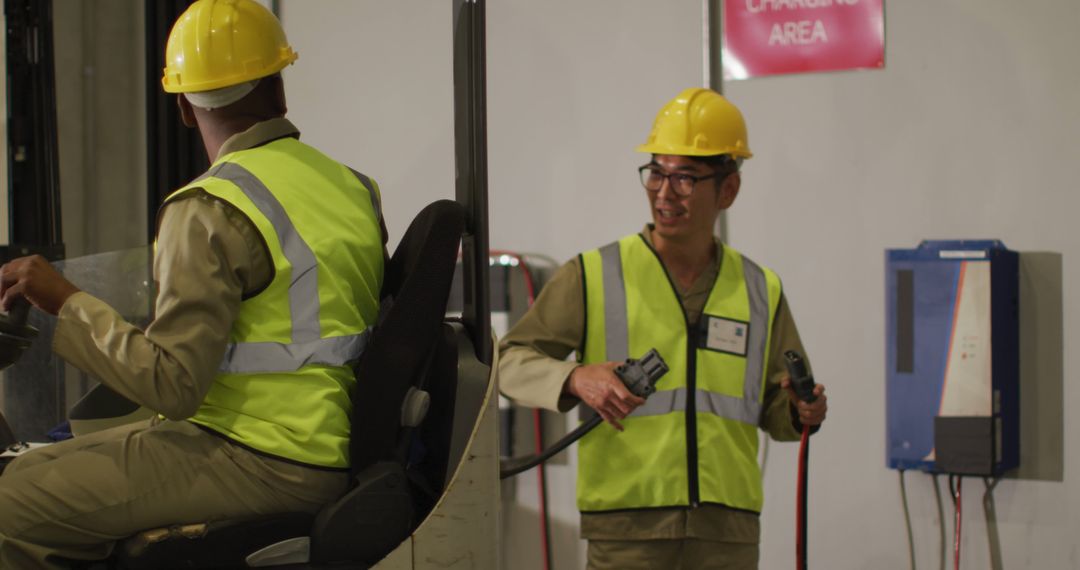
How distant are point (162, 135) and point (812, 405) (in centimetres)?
254

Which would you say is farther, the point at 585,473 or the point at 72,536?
the point at 585,473

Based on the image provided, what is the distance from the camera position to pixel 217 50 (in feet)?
5.66

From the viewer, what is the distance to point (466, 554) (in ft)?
5.53

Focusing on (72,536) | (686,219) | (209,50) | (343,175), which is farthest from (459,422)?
(686,219)

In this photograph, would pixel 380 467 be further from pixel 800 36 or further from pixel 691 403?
pixel 800 36

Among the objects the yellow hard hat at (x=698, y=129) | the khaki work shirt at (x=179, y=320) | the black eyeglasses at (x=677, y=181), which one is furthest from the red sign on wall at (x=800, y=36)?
the khaki work shirt at (x=179, y=320)

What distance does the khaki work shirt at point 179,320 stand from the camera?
4.91 ft

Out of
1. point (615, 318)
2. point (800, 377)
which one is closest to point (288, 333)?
point (615, 318)

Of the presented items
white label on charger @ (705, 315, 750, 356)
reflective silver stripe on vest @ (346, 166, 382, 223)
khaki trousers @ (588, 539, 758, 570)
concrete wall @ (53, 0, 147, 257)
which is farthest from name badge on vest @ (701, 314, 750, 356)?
concrete wall @ (53, 0, 147, 257)

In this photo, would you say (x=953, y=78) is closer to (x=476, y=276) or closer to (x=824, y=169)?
(x=824, y=169)

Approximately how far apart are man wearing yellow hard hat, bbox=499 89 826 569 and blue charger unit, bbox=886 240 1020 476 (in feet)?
2.61

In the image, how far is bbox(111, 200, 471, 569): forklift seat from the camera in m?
1.57

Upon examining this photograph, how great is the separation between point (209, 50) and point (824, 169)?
229 centimetres

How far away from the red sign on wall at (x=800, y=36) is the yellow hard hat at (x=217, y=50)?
2.13m
